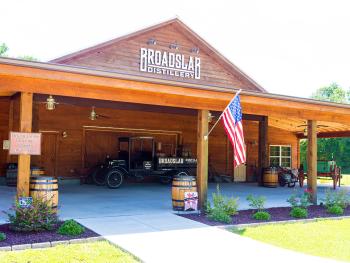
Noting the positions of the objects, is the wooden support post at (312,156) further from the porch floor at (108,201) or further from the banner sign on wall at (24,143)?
the banner sign on wall at (24,143)

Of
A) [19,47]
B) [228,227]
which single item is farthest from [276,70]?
[228,227]

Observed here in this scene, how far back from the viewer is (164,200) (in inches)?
440

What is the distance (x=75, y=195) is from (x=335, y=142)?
96.9ft

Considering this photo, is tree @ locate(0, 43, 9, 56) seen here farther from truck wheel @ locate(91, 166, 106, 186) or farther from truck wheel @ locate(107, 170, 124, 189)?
truck wheel @ locate(107, 170, 124, 189)

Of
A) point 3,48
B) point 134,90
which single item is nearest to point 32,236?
point 134,90

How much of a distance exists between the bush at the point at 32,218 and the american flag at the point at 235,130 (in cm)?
368

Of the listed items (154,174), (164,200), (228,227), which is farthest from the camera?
(154,174)

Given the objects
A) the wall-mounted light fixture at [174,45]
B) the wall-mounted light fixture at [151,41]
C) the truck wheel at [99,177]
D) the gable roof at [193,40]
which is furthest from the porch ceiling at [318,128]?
the truck wheel at [99,177]

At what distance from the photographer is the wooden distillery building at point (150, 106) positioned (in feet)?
25.2

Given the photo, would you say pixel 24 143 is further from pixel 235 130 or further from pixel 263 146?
pixel 263 146

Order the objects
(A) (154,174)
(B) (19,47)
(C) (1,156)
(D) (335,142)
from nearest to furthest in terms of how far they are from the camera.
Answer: (C) (1,156) → (A) (154,174) → (D) (335,142) → (B) (19,47)

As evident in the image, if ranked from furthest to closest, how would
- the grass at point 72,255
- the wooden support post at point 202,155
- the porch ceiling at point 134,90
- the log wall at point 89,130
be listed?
the log wall at point 89,130, the wooden support post at point 202,155, the porch ceiling at point 134,90, the grass at point 72,255

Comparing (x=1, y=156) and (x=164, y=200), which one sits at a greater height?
(x=1, y=156)

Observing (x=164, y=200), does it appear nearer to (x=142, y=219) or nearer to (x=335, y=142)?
(x=142, y=219)
